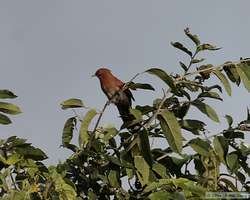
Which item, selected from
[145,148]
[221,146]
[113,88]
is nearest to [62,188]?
[145,148]

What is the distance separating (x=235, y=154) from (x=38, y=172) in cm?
94

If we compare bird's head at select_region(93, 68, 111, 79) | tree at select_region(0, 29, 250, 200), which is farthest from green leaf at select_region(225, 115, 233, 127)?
bird's head at select_region(93, 68, 111, 79)

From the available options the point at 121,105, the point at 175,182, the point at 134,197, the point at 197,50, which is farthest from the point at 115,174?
the point at 121,105

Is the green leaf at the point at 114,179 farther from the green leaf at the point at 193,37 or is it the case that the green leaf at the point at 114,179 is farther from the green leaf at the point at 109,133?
the green leaf at the point at 193,37

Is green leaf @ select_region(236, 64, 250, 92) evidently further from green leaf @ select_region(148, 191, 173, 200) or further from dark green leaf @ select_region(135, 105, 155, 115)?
green leaf @ select_region(148, 191, 173, 200)

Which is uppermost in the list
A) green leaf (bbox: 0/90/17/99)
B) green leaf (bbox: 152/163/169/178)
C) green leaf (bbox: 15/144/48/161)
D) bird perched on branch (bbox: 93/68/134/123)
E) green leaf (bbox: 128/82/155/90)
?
bird perched on branch (bbox: 93/68/134/123)

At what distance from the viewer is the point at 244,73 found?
3340mm

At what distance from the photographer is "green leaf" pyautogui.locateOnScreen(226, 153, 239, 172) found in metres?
2.99

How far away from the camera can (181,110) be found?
3.23m

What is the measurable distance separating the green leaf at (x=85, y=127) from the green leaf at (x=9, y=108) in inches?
15.1

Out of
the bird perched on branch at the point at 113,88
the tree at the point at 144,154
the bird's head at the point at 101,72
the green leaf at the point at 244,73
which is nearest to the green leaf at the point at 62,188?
the tree at the point at 144,154

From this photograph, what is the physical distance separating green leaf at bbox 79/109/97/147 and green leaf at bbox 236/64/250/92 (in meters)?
0.78

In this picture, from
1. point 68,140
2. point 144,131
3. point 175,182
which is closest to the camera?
point 175,182

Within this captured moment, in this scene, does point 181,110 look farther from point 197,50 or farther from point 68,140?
point 68,140
